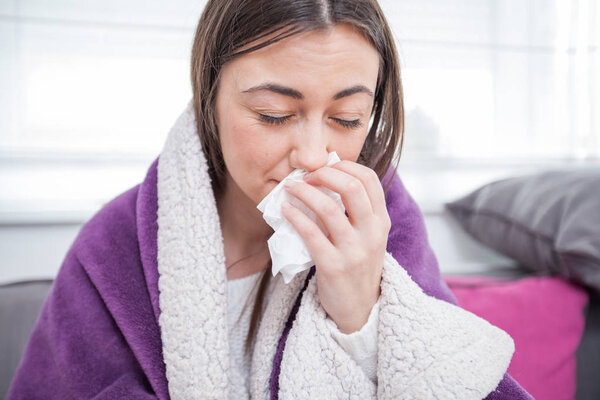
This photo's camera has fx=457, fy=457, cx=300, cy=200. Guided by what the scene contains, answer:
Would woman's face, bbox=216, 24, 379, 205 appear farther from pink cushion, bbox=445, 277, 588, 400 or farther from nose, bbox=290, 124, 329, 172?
pink cushion, bbox=445, 277, 588, 400

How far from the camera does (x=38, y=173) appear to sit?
128 cm

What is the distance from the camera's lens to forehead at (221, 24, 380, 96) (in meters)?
0.62

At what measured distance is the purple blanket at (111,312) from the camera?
2.39 ft

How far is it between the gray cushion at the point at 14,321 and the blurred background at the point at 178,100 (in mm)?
220

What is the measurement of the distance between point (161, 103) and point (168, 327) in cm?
81

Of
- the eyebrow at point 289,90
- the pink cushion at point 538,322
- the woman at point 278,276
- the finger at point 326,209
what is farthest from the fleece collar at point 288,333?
the pink cushion at point 538,322

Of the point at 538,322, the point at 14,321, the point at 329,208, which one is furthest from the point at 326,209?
the point at 14,321

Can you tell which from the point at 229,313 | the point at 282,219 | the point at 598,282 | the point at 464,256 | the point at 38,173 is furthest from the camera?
the point at 464,256

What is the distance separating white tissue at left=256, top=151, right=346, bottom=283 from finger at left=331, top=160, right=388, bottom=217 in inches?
1.1

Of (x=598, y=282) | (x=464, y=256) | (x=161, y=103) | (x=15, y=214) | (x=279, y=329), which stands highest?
(x=161, y=103)

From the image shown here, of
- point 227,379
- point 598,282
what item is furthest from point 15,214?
point 598,282

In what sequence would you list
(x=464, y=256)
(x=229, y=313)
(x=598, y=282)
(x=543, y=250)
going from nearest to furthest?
(x=229, y=313) → (x=598, y=282) → (x=543, y=250) → (x=464, y=256)

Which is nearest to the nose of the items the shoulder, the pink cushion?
the shoulder

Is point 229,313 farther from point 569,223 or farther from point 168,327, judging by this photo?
point 569,223
